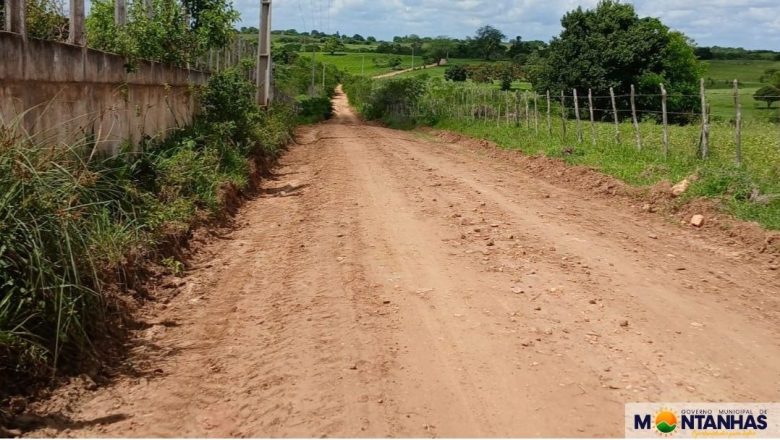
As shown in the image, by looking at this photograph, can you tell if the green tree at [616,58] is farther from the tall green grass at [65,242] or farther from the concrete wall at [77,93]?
the tall green grass at [65,242]

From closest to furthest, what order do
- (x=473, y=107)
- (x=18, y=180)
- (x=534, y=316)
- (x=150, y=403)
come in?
1. (x=150, y=403)
2. (x=18, y=180)
3. (x=534, y=316)
4. (x=473, y=107)

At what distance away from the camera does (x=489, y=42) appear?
103062 mm

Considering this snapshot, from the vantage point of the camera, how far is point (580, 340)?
5270 millimetres

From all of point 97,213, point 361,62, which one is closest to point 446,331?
point 97,213

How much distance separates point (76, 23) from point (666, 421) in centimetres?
749

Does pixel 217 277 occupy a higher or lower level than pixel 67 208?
lower

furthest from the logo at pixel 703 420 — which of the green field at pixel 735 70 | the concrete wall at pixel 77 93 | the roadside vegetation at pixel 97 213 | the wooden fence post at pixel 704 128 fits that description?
the green field at pixel 735 70

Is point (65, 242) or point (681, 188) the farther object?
point (681, 188)

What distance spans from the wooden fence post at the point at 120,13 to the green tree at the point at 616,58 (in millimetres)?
32047

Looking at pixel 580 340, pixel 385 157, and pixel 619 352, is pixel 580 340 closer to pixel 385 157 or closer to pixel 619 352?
pixel 619 352

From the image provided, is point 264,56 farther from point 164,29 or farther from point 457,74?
point 457,74

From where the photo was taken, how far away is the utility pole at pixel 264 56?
73.0 ft

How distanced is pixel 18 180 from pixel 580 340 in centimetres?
420

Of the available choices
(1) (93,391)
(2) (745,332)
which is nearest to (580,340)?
(2) (745,332)
